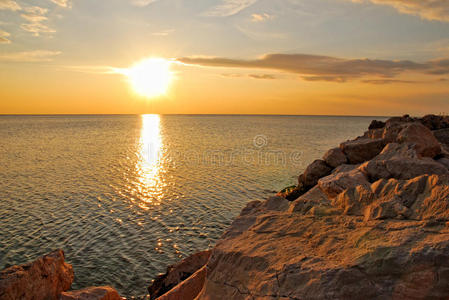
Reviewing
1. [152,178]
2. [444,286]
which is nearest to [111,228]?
[152,178]

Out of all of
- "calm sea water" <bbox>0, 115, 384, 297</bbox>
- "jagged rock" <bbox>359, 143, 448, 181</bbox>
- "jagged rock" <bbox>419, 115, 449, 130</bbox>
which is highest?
"jagged rock" <bbox>419, 115, 449, 130</bbox>

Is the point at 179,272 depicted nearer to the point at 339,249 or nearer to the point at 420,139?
the point at 339,249

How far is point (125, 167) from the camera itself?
39375 mm

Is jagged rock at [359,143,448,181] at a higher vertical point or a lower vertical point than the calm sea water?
higher

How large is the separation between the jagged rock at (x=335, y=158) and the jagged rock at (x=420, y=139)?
305 cm

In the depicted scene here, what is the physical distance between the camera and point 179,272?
10.5m

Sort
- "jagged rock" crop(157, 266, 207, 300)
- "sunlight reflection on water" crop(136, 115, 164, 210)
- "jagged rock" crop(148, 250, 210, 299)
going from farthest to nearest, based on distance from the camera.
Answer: "sunlight reflection on water" crop(136, 115, 164, 210) → "jagged rock" crop(148, 250, 210, 299) → "jagged rock" crop(157, 266, 207, 300)

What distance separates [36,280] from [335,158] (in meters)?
14.4

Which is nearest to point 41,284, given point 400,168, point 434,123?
point 400,168

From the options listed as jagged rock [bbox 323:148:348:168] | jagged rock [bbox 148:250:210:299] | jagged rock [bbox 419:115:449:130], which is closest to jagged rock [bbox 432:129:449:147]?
jagged rock [bbox 419:115:449:130]

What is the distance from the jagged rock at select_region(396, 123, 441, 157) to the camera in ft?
41.5

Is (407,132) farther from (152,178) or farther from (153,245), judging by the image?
(152,178)

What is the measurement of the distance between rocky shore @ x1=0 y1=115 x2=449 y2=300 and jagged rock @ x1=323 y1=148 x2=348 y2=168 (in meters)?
6.16

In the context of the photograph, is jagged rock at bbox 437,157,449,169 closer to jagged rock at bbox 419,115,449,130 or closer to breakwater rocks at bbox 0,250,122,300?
breakwater rocks at bbox 0,250,122,300
